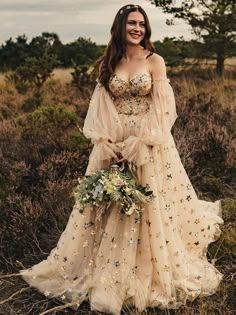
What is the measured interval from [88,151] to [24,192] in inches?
48.6

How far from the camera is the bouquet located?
152 inches

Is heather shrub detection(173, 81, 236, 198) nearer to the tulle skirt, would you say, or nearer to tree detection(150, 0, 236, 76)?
the tulle skirt

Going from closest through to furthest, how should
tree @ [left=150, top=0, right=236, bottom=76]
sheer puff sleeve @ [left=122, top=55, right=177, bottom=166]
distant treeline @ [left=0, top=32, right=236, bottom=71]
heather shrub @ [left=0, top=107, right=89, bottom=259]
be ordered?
sheer puff sleeve @ [left=122, top=55, right=177, bottom=166]
heather shrub @ [left=0, top=107, right=89, bottom=259]
tree @ [left=150, top=0, right=236, bottom=76]
distant treeline @ [left=0, top=32, right=236, bottom=71]

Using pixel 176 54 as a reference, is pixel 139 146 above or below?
above

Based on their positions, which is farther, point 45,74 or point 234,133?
point 45,74

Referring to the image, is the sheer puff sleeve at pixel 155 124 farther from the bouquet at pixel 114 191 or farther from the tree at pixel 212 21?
the tree at pixel 212 21

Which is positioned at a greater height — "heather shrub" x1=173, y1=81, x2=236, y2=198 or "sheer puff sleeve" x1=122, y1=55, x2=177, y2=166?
"sheer puff sleeve" x1=122, y1=55, x2=177, y2=166

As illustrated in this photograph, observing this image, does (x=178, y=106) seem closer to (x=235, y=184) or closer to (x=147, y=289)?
(x=235, y=184)

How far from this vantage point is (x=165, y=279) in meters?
4.13

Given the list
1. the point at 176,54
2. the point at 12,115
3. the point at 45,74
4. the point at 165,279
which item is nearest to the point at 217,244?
the point at 165,279

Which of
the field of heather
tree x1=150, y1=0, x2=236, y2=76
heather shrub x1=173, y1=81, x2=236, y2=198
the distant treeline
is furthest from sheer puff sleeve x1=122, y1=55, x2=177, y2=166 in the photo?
the distant treeline

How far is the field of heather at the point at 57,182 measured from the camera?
4.41 m

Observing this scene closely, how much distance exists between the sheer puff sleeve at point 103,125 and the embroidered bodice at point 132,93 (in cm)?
7

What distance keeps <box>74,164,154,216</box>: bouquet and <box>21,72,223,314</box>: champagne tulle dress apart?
0.54ft
